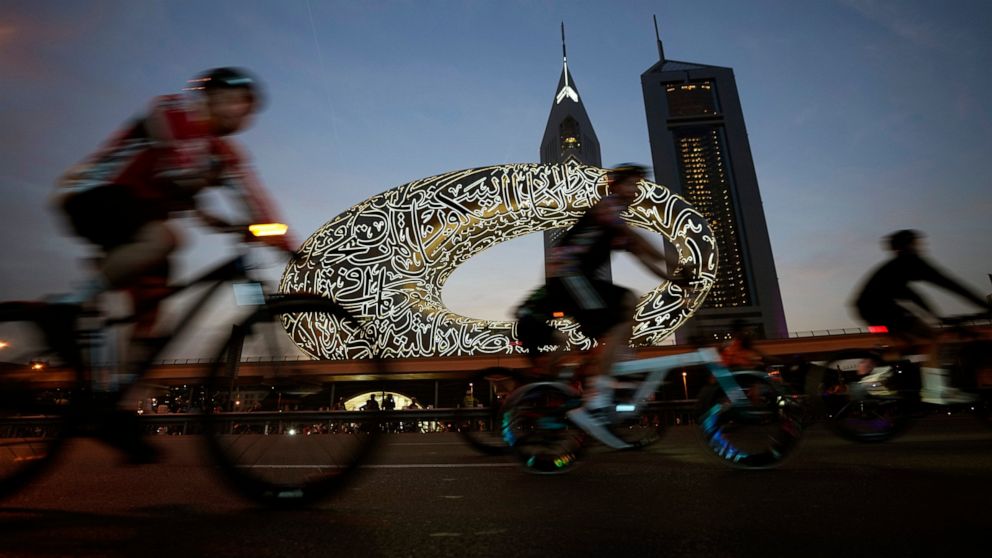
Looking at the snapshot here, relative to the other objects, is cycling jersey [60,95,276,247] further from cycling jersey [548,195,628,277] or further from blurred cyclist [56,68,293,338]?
cycling jersey [548,195,628,277]

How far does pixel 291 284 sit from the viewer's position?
1595cm

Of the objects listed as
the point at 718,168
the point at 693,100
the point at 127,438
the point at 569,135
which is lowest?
the point at 127,438

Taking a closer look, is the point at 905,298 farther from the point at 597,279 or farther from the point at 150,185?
the point at 150,185

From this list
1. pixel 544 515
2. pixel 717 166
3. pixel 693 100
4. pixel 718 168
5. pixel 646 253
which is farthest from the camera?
pixel 693 100

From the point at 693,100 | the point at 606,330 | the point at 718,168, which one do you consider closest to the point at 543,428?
the point at 606,330

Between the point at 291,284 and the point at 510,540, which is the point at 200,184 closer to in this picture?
the point at 510,540

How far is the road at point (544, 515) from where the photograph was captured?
1.34 meters

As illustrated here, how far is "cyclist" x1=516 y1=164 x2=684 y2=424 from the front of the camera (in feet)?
9.86

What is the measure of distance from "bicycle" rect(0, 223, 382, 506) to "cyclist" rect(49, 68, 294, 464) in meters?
0.08

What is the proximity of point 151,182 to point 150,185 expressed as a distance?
12mm

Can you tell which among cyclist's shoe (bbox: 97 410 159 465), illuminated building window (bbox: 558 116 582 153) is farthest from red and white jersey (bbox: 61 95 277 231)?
illuminated building window (bbox: 558 116 582 153)

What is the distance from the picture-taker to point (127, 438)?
178 centimetres

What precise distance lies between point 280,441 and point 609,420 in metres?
1.72

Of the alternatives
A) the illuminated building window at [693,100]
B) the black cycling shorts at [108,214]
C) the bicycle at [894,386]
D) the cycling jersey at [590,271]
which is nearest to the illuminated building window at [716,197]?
the illuminated building window at [693,100]
